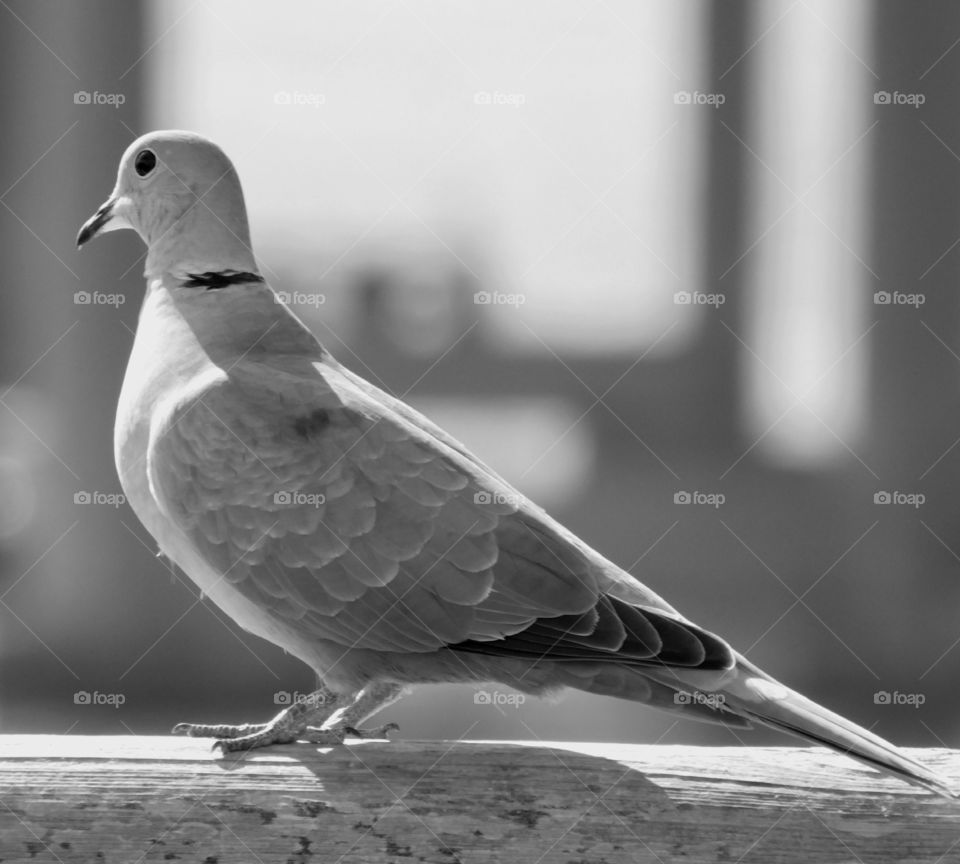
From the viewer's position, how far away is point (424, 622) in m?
2.25

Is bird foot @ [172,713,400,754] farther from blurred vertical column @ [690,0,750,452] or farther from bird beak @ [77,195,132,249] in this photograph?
blurred vertical column @ [690,0,750,452]

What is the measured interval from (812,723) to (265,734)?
33.5 inches

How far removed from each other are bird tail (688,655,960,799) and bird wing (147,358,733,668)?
207 millimetres

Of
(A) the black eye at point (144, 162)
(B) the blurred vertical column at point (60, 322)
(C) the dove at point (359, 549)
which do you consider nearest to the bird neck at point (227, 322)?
(C) the dove at point (359, 549)

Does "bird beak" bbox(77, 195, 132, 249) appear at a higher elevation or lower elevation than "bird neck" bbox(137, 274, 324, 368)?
higher

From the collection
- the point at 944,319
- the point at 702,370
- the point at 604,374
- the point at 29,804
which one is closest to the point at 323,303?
the point at 604,374

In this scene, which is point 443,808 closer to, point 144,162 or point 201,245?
point 201,245

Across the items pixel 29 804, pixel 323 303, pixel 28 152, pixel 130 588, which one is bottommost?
pixel 130 588

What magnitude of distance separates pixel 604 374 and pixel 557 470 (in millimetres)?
384

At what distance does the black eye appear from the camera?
107 inches

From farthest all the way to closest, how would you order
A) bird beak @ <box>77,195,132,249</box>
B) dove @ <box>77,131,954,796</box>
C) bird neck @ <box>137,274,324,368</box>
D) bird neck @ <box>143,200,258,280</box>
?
bird beak @ <box>77,195,132,249</box>
bird neck @ <box>143,200,258,280</box>
bird neck @ <box>137,274,324,368</box>
dove @ <box>77,131,954,796</box>

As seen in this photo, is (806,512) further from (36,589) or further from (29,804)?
(29,804)

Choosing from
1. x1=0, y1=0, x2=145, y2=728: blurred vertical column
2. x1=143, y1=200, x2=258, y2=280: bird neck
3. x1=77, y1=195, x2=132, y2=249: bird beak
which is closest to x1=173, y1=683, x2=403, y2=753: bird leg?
x1=143, y1=200, x2=258, y2=280: bird neck

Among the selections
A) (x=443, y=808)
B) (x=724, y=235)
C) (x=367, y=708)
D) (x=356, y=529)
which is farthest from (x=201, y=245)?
(x=724, y=235)
